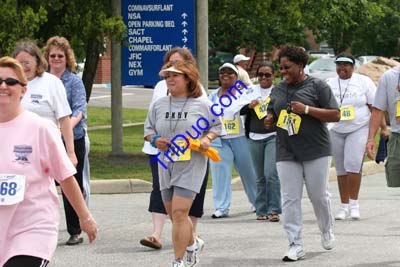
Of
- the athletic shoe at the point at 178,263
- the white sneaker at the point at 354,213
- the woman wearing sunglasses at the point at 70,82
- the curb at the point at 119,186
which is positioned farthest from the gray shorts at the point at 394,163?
the curb at the point at 119,186

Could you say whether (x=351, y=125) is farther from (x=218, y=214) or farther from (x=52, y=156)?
(x=52, y=156)

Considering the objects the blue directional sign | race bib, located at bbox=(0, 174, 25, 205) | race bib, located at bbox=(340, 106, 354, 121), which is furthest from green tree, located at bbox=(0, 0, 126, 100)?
race bib, located at bbox=(0, 174, 25, 205)

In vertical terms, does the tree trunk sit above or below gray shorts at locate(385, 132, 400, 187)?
below

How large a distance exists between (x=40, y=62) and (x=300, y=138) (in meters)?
2.34

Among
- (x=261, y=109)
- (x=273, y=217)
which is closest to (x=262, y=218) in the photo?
(x=273, y=217)

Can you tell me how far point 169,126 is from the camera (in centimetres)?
882

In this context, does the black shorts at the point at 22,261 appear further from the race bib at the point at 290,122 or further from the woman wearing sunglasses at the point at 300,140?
the race bib at the point at 290,122

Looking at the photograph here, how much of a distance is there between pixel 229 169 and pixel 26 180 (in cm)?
753

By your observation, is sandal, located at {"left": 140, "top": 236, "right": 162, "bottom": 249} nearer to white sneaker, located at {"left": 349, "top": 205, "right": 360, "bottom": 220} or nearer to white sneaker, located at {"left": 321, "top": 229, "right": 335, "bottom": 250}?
white sneaker, located at {"left": 321, "top": 229, "right": 335, "bottom": 250}

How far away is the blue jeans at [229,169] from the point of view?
13078 mm

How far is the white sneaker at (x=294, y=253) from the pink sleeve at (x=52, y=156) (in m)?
4.05

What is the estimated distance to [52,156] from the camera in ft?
19.2

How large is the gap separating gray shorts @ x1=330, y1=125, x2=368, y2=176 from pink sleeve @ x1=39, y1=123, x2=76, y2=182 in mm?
7156

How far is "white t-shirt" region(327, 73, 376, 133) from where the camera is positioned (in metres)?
12.6
